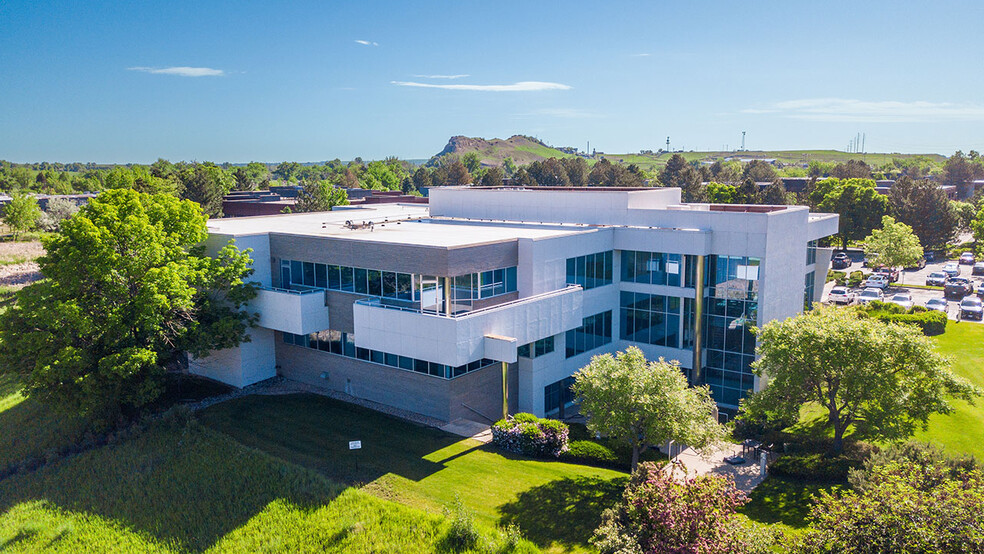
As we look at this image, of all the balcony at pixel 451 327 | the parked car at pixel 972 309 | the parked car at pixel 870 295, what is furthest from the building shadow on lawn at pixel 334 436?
the parked car at pixel 972 309

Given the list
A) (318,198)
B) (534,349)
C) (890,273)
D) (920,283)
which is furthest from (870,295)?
(318,198)

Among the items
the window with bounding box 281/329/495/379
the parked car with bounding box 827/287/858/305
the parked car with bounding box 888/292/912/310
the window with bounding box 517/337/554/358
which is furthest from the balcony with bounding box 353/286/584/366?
the parked car with bounding box 827/287/858/305

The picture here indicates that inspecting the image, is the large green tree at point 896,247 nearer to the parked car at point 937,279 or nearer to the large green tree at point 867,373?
the parked car at point 937,279

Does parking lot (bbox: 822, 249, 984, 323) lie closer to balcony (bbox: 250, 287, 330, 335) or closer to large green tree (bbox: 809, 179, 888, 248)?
large green tree (bbox: 809, 179, 888, 248)

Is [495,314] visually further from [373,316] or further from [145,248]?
[145,248]

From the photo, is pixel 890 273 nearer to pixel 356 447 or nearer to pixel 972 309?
pixel 972 309
